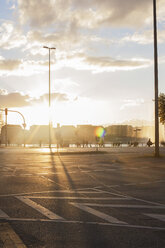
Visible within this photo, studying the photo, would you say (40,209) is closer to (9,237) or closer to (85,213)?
(85,213)

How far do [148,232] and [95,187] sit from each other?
17.9ft

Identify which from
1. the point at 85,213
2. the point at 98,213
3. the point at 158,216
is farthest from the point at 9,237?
the point at 158,216

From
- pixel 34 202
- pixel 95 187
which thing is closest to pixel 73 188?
pixel 95 187

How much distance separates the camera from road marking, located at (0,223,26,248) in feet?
16.8

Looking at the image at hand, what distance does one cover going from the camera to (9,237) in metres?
5.49

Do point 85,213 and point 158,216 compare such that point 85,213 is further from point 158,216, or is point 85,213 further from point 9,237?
point 9,237

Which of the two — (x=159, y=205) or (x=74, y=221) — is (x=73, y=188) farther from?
(x=74, y=221)

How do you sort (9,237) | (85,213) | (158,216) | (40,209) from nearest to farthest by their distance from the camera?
1. (9,237)
2. (158,216)
3. (85,213)
4. (40,209)

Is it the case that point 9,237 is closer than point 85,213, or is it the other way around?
point 9,237

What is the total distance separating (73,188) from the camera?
11.0 m

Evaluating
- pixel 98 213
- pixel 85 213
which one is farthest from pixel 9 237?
pixel 98 213

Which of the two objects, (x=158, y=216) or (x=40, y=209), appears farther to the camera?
(x=40, y=209)

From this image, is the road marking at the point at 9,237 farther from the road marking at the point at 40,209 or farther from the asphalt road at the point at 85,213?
the road marking at the point at 40,209

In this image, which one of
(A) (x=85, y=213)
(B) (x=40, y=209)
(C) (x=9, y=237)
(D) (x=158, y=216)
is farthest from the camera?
(B) (x=40, y=209)
